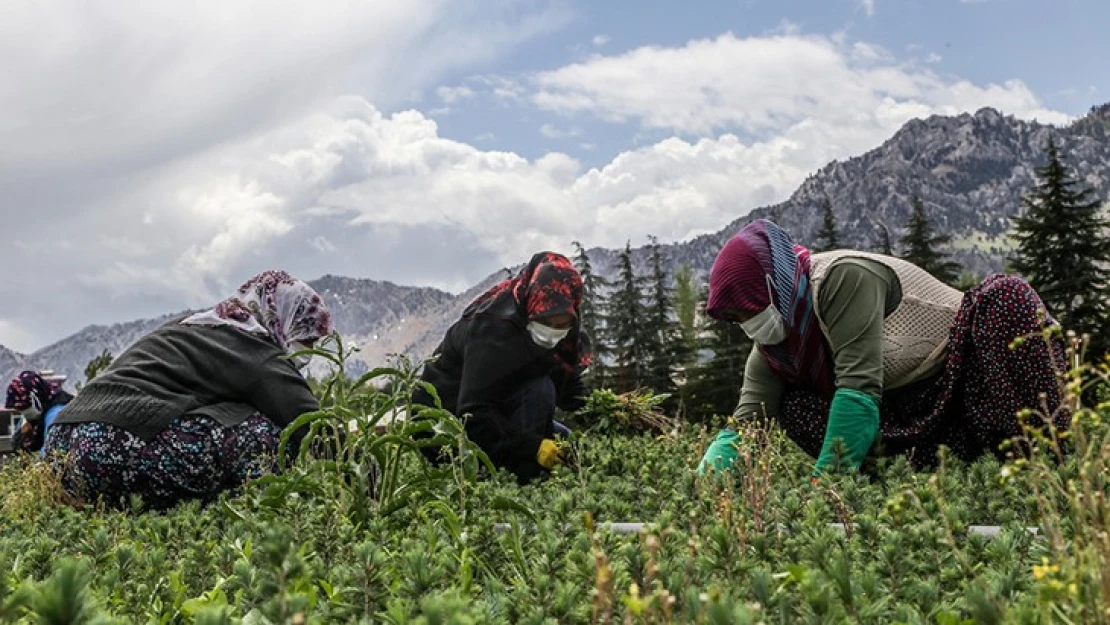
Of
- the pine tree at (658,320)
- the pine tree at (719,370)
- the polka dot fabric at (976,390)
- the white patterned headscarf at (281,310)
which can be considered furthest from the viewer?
the pine tree at (658,320)

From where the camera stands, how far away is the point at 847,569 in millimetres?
1303

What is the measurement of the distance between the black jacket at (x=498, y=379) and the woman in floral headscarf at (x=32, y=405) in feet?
26.0

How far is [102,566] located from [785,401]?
404cm

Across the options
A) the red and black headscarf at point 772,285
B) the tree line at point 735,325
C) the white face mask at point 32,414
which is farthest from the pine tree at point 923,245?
the red and black headscarf at point 772,285

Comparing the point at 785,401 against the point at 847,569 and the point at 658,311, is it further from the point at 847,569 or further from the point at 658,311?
the point at 658,311

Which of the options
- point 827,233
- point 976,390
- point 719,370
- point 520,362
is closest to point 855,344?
point 976,390

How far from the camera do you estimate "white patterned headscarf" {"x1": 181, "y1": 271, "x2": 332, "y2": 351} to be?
19.5 feet

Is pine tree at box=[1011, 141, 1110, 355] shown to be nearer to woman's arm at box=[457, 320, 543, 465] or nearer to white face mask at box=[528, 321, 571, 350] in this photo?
white face mask at box=[528, 321, 571, 350]

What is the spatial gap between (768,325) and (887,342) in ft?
2.24

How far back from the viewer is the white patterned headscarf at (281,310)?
19.5 ft

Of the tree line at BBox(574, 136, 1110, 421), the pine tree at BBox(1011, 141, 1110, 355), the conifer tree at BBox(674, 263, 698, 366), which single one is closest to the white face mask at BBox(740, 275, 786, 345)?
the tree line at BBox(574, 136, 1110, 421)

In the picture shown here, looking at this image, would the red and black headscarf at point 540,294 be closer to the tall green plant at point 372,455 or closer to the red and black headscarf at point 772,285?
the red and black headscarf at point 772,285

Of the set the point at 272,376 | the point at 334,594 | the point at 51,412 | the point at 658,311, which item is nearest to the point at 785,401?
the point at 272,376

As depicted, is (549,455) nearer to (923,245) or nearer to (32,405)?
(32,405)
